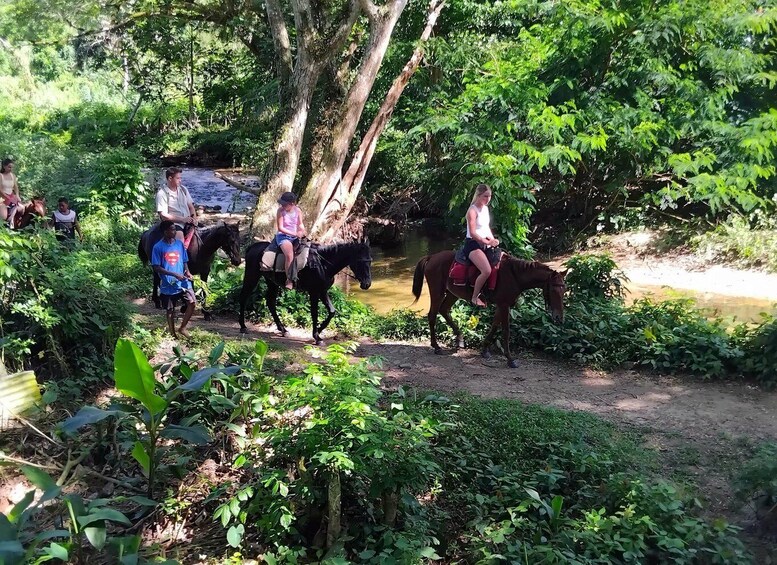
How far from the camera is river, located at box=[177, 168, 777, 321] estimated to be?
12.7 m

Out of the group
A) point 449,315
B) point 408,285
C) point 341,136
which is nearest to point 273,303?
point 449,315

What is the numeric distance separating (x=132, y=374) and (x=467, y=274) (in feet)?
19.4

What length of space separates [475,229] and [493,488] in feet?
14.1

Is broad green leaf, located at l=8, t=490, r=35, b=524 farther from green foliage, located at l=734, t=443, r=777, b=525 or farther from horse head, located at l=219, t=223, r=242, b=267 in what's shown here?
horse head, located at l=219, t=223, r=242, b=267

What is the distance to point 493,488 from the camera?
5.42 meters

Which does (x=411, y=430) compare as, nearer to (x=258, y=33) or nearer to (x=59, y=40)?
(x=258, y=33)

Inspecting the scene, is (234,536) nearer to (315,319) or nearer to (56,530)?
(56,530)

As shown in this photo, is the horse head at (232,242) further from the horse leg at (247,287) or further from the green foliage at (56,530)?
the green foliage at (56,530)

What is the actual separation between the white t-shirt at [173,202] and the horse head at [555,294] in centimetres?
539

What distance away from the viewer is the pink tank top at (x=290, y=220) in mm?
Result: 9461

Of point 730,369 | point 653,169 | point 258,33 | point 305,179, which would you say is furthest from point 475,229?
point 258,33

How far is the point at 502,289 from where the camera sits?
357 inches

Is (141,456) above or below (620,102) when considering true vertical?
below

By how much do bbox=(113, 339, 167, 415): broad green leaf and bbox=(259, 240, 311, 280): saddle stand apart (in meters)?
5.40
